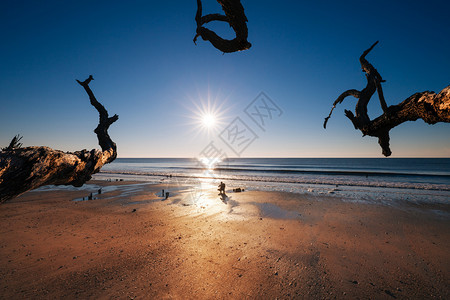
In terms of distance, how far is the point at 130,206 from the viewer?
41.8 ft

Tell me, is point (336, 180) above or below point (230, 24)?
below

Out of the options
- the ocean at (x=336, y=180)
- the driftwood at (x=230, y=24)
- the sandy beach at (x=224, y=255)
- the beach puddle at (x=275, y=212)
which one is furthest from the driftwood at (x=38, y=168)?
the ocean at (x=336, y=180)

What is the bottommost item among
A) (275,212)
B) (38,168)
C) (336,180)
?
(275,212)

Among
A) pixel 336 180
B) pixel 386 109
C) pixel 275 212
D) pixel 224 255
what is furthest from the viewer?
pixel 336 180

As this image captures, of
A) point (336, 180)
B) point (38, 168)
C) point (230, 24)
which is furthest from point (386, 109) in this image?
point (336, 180)

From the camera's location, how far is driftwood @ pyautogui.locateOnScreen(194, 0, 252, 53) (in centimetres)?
217

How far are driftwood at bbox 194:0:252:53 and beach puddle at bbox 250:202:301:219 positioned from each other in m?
9.78

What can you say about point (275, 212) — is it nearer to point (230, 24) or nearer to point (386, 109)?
point (386, 109)

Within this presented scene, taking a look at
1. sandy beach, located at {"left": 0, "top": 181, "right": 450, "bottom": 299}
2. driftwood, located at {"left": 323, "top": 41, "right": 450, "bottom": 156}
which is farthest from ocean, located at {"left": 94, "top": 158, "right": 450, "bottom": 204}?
driftwood, located at {"left": 323, "top": 41, "right": 450, "bottom": 156}

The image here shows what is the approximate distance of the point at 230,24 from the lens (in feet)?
7.73

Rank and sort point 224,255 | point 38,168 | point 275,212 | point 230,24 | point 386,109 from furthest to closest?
point 275,212 < point 224,255 < point 386,109 < point 230,24 < point 38,168

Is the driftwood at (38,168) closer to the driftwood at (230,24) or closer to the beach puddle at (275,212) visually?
the driftwood at (230,24)

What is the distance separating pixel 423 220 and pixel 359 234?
548 cm

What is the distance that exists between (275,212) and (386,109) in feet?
32.4
